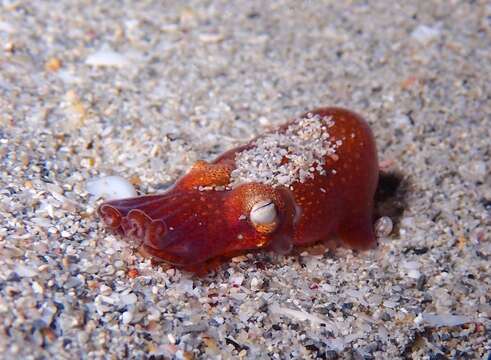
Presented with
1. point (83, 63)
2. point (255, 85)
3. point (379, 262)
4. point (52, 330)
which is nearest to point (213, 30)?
point (255, 85)

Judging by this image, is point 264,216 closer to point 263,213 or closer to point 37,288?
point 263,213

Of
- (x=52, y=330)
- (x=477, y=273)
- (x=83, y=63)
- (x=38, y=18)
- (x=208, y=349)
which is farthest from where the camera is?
(x=38, y=18)

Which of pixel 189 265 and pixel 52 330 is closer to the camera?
pixel 52 330

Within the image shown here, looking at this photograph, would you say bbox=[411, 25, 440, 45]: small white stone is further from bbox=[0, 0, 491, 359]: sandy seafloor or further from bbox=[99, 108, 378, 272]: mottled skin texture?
bbox=[99, 108, 378, 272]: mottled skin texture

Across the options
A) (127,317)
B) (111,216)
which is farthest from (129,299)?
(111,216)

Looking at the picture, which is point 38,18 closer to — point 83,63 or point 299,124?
point 83,63

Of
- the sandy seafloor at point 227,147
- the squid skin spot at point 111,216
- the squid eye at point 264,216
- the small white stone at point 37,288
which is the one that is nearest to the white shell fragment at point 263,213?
the squid eye at point 264,216

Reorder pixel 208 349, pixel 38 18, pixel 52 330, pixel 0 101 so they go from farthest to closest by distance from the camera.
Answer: pixel 38 18 < pixel 0 101 < pixel 208 349 < pixel 52 330
